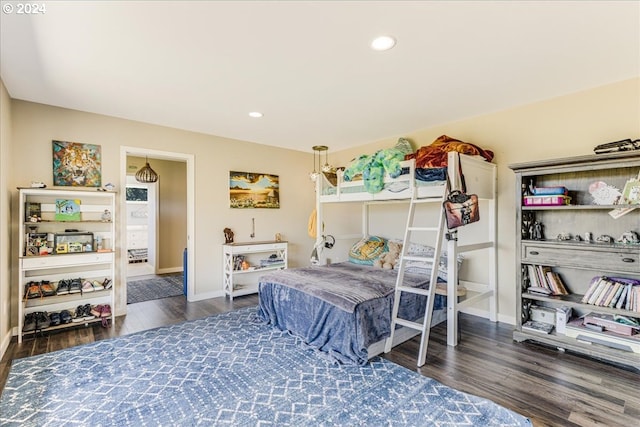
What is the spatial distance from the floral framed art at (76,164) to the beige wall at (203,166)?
6 centimetres

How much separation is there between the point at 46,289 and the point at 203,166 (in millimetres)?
2388

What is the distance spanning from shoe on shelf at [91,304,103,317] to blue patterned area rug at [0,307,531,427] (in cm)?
65

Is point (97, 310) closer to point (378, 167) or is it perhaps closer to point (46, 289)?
point (46, 289)

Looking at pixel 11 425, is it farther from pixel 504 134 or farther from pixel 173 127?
pixel 504 134

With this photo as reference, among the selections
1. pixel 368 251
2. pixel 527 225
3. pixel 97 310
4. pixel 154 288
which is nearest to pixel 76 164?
pixel 97 310

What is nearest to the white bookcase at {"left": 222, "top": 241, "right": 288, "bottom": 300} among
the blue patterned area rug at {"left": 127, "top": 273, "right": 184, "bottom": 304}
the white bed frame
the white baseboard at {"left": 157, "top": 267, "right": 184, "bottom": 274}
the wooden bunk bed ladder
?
the blue patterned area rug at {"left": 127, "top": 273, "right": 184, "bottom": 304}

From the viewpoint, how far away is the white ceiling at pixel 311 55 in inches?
76.2

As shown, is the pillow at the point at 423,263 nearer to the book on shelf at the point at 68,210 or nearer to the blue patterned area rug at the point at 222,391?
the blue patterned area rug at the point at 222,391

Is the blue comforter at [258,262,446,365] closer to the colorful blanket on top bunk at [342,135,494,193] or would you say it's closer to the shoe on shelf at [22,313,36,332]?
the colorful blanket on top bunk at [342,135,494,193]

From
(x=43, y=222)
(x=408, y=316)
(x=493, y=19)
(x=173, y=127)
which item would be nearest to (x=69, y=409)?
(x=43, y=222)

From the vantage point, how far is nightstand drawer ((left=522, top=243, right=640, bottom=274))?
254 centimetres

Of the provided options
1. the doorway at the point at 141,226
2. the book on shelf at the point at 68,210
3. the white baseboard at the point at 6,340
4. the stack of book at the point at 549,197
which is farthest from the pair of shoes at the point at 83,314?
the stack of book at the point at 549,197

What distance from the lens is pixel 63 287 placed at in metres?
3.54

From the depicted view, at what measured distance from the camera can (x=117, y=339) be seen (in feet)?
10.5
